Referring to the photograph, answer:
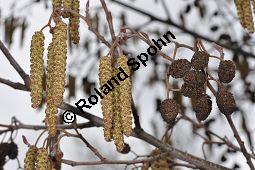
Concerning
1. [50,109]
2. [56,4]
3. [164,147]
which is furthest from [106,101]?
[164,147]

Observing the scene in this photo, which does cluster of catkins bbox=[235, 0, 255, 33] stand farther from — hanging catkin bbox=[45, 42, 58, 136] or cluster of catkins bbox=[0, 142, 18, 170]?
cluster of catkins bbox=[0, 142, 18, 170]

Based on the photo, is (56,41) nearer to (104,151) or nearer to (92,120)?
(92,120)

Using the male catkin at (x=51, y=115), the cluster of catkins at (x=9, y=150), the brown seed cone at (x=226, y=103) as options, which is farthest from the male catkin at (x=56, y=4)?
the cluster of catkins at (x=9, y=150)

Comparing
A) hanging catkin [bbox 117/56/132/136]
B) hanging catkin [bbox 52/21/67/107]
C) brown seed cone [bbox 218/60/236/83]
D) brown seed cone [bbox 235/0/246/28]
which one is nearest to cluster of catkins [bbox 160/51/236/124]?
brown seed cone [bbox 218/60/236/83]

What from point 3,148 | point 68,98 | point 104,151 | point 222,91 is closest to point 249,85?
point 68,98

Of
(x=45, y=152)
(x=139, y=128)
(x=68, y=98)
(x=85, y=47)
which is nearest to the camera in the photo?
(x=45, y=152)

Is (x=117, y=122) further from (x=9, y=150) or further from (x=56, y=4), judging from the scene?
(x=9, y=150)
